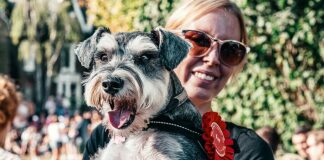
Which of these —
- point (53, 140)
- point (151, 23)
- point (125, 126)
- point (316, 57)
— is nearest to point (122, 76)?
point (125, 126)

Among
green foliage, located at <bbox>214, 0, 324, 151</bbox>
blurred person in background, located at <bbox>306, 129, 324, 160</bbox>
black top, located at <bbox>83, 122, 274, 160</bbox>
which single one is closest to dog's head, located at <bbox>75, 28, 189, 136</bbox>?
black top, located at <bbox>83, 122, 274, 160</bbox>

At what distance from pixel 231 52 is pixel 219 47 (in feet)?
0.28

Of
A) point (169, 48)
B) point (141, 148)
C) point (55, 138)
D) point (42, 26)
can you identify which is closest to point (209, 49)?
point (169, 48)

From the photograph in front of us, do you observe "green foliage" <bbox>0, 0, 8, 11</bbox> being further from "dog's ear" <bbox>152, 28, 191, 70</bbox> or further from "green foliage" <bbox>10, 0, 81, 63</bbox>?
"dog's ear" <bbox>152, 28, 191, 70</bbox>

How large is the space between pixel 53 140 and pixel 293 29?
63.9ft

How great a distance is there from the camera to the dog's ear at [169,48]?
11.4ft

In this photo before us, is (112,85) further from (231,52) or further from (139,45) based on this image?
(231,52)

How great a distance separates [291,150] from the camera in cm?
1046

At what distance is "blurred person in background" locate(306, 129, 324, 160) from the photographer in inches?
327

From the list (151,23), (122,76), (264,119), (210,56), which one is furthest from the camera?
(264,119)

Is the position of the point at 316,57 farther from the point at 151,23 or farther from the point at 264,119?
the point at 151,23

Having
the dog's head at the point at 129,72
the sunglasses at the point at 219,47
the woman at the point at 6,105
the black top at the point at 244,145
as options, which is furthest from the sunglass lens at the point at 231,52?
the woman at the point at 6,105

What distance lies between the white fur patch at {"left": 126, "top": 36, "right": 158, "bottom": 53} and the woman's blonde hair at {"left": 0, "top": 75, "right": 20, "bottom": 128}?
354 centimetres

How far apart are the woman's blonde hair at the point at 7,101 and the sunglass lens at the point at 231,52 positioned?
2.74 metres
